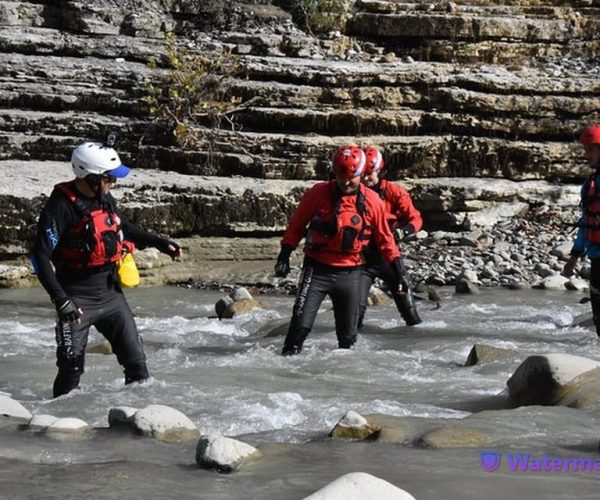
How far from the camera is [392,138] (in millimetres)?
16516

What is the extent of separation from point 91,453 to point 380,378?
3.19 m

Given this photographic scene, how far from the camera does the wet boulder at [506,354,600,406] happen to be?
7.05 metres

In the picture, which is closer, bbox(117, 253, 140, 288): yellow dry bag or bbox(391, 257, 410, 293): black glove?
bbox(117, 253, 140, 288): yellow dry bag

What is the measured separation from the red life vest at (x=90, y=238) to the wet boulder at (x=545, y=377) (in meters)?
2.65

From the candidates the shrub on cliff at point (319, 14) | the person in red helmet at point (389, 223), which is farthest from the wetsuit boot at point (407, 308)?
the shrub on cliff at point (319, 14)

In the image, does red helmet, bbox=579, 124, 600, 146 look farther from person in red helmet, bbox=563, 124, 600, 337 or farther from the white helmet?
the white helmet

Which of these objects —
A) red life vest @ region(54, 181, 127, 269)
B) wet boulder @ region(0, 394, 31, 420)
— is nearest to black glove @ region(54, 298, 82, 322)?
red life vest @ region(54, 181, 127, 269)

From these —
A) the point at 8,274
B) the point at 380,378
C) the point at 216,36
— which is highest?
the point at 216,36

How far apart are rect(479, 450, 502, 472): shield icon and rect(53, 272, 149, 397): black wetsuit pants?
2588 mm

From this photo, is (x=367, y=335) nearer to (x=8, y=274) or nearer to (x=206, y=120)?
(x=8, y=274)

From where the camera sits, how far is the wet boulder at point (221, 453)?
5.46 meters

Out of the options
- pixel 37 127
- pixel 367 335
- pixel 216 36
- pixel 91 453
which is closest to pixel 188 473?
pixel 91 453

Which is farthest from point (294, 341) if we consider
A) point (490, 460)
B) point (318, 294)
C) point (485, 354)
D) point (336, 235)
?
point (490, 460)

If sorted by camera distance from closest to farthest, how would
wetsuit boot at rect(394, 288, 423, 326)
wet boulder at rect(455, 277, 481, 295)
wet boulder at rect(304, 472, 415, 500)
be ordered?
wet boulder at rect(304, 472, 415, 500) < wetsuit boot at rect(394, 288, 423, 326) < wet boulder at rect(455, 277, 481, 295)
